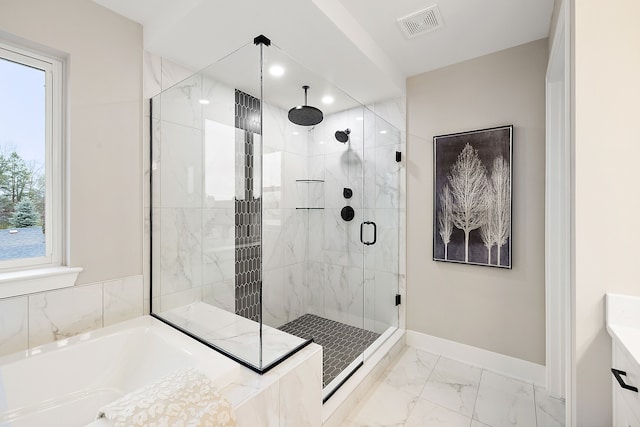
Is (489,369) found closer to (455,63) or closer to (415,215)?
(415,215)

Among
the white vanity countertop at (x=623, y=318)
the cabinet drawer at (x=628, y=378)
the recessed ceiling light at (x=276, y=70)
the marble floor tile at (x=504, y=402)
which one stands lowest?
the marble floor tile at (x=504, y=402)

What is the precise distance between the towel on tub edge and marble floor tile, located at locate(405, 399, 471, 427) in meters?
1.27

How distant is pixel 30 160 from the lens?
149cm

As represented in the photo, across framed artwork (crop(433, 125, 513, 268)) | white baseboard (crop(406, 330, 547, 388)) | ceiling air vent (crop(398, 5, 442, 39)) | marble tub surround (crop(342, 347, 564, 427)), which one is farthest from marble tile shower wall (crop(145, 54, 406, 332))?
ceiling air vent (crop(398, 5, 442, 39))

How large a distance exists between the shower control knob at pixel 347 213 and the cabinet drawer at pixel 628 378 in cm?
153

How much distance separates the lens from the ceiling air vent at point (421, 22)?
1.75 meters

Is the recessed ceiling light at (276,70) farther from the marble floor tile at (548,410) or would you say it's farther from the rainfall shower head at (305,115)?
the marble floor tile at (548,410)

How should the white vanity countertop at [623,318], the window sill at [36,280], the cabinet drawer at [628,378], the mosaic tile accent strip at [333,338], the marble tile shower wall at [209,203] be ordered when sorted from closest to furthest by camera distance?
the cabinet drawer at [628,378], the white vanity countertop at [623,318], the window sill at [36,280], the marble tile shower wall at [209,203], the mosaic tile accent strip at [333,338]

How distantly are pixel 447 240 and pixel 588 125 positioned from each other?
144cm

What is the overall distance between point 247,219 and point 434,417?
1661mm

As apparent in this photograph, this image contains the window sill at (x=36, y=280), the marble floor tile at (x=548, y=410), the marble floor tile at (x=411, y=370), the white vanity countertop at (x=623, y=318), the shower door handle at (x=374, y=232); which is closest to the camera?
the white vanity countertop at (x=623, y=318)

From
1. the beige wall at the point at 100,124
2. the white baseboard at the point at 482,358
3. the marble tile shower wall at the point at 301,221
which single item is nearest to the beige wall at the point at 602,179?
the white baseboard at the point at 482,358

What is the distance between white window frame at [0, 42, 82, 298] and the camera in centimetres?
147

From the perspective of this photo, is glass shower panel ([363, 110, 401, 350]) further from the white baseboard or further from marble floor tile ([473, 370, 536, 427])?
marble floor tile ([473, 370, 536, 427])
